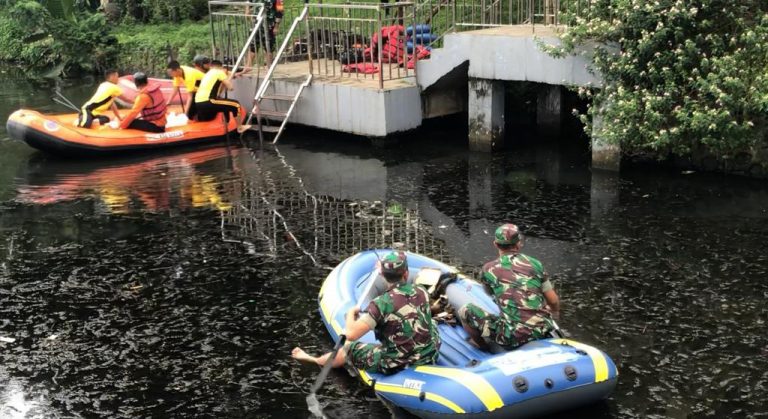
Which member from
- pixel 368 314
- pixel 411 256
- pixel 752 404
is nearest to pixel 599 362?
pixel 752 404

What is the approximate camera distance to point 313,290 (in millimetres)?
9656

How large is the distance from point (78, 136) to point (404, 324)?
11.1 metres

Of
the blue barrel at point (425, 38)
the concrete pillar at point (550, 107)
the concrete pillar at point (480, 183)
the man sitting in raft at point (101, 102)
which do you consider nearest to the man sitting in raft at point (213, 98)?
the man sitting in raft at point (101, 102)

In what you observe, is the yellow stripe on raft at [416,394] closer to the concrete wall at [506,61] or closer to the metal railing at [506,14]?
the concrete wall at [506,61]

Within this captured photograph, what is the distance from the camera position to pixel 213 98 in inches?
674

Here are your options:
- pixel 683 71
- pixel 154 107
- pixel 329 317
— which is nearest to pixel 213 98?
pixel 154 107

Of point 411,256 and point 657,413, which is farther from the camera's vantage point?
point 411,256

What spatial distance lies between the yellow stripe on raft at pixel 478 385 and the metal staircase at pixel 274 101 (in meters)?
10.8

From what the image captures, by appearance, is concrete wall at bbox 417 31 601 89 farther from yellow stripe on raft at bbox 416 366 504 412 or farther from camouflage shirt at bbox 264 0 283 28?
yellow stripe on raft at bbox 416 366 504 412

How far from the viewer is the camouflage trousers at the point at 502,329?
Result: 6.99m

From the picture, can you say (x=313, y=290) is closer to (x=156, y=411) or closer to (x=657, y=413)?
(x=156, y=411)

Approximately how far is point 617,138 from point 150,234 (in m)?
6.83

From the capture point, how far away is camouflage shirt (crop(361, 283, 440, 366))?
265 inches

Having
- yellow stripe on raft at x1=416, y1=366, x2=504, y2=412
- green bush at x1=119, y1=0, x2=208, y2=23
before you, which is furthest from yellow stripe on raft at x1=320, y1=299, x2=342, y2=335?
green bush at x1=119, y1=0, x2=208, y2=23
